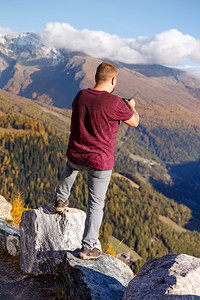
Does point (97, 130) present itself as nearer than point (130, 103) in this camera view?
Yes

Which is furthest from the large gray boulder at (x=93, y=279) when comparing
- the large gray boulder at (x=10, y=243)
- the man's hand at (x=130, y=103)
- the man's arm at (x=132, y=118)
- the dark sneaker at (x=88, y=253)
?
the man's hand at (x=130, y=103)

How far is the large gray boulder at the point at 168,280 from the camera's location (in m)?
3.85

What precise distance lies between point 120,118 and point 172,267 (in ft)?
9.38

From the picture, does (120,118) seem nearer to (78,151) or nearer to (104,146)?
(104,146)

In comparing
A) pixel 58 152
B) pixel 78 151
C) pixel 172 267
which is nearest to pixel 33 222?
pixel 78 151

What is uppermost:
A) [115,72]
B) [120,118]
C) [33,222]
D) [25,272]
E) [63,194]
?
[115,72]

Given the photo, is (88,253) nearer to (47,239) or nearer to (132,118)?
(47,239)

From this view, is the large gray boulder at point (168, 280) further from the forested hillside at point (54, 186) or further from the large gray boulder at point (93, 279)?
the forested hillside at point (54, 186)

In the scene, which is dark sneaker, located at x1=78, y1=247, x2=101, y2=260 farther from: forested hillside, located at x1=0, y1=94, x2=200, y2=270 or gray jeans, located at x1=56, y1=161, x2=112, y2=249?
forested hillside, located at x1=0, y1=94, x2=200, y2=270

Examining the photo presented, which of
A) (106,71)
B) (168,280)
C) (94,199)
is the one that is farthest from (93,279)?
(106,71)

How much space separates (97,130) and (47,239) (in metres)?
3.38

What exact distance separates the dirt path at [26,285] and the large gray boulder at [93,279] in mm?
488

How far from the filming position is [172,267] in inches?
171

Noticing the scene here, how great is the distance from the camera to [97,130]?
572 cm
